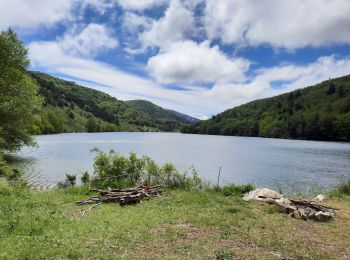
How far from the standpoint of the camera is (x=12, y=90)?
44.5 metres

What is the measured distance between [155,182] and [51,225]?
13249 mm

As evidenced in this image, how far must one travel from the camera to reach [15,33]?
45312 mm

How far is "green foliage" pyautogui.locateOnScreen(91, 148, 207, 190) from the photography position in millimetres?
26531

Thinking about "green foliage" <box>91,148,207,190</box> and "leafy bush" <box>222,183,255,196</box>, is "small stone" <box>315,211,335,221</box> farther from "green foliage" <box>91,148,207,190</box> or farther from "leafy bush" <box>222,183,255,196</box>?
"green foliage" <box>91,148,207,190</box>

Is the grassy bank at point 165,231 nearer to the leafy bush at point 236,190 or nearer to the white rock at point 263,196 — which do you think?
the white rock at point 263,196

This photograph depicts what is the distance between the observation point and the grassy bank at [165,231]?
11.3 meters

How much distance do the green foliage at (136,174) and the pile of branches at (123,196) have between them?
347 centimetres

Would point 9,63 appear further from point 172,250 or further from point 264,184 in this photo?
point 172,250

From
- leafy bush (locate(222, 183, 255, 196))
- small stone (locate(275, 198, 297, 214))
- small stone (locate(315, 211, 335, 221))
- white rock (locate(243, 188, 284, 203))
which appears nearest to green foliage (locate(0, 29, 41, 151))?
leafy bush (locate(222, 183, 255, 196))

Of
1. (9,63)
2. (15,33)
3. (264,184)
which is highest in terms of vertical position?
(15,33)

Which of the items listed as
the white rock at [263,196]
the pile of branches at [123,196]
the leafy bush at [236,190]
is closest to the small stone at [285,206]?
the white rock at [263,196]

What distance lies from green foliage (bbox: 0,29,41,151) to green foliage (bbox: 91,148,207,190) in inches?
813

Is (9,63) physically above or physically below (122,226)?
above

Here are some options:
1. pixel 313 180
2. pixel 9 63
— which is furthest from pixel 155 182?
Answer: pixel 9 63
